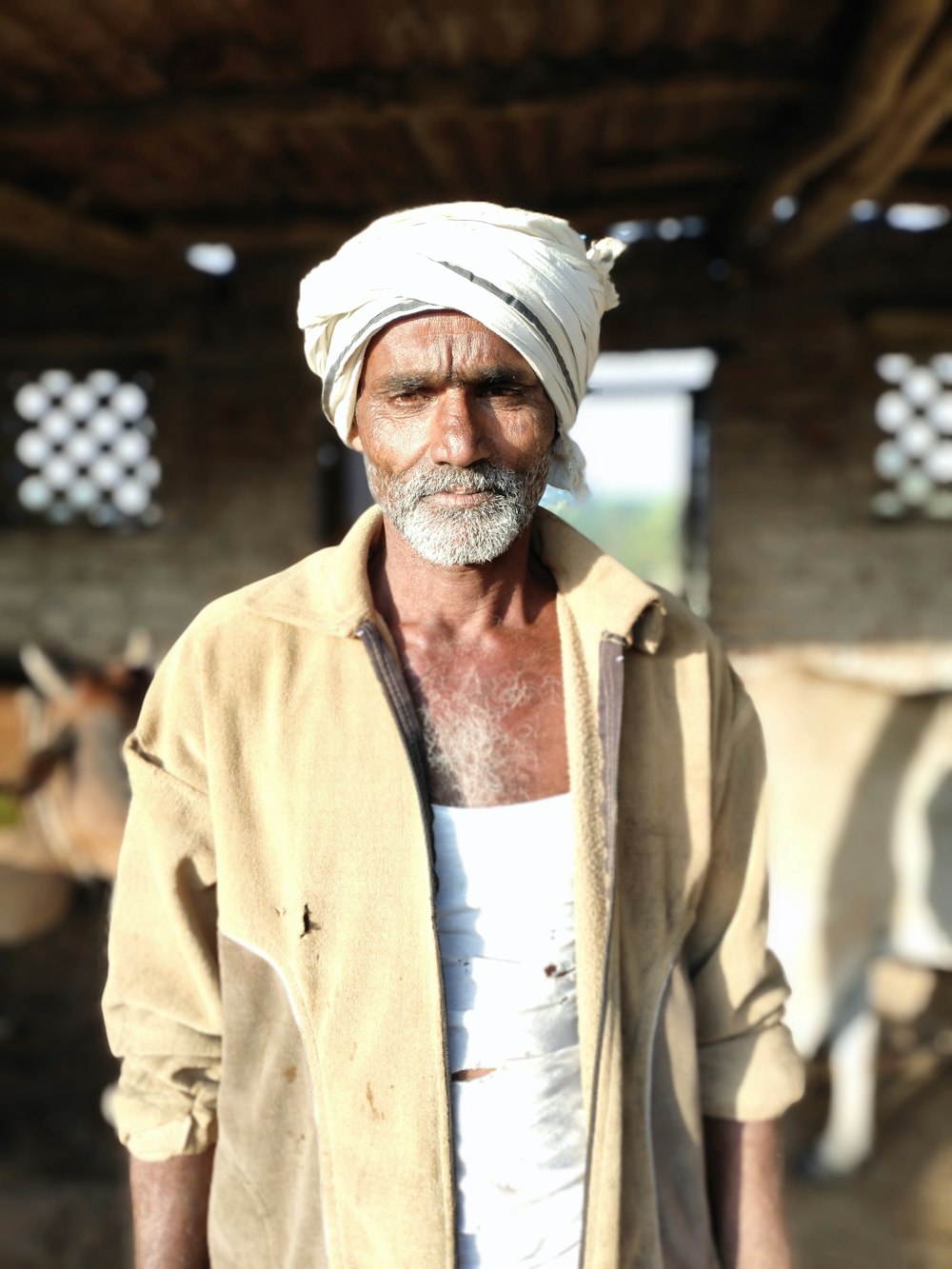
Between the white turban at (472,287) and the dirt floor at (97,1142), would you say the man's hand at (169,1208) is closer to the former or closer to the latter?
the white turban at (472,287)

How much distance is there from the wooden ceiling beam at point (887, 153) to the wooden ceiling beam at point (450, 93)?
0.30m

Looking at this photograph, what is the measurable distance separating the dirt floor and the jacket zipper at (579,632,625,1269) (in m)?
2.66

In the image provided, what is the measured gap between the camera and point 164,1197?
137cm

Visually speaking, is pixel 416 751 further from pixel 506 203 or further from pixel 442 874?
pixel 506 203

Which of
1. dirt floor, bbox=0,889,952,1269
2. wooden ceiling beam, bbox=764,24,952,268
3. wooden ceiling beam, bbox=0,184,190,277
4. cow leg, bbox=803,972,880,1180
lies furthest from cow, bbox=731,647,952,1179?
wooden ceiling beam, bbox=0,184,190,277

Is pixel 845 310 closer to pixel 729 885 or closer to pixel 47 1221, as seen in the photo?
pixel 729 885

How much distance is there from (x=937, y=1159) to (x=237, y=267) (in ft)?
16.3

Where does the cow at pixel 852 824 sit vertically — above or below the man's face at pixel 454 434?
below

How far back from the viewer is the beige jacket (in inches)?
49.0

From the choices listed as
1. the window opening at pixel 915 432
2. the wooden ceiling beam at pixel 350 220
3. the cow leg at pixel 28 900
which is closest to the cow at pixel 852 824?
the window opening at pixel 915 432

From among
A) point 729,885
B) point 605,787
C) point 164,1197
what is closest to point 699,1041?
point 729,885

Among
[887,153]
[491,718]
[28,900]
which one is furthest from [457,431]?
[28,900]

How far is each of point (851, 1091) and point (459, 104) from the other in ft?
12.2

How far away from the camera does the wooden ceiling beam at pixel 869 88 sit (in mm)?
2451
